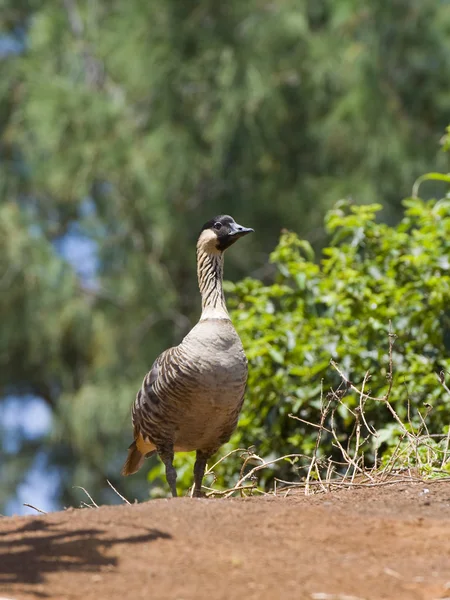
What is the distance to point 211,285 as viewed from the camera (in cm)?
623

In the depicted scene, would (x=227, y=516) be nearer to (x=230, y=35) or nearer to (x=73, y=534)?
(x=73, y=534)

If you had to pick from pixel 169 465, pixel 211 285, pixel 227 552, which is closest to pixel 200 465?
pixel 169 465

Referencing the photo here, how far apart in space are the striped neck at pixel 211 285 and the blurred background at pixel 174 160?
737 cm

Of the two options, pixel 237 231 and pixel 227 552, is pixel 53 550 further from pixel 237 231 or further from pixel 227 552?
pixel 237 231

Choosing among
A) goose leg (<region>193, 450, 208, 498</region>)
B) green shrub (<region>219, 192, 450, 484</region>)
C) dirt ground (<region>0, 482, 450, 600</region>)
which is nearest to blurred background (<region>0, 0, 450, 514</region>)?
green shrub (<region>219, 192, 450, 484</region>)

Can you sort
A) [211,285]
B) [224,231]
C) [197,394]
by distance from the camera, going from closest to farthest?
[197,394] → [211,285] → [224,231]

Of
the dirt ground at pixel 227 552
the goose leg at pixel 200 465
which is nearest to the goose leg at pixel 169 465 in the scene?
the goose leg at pixel 200 465

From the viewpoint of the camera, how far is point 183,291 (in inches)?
580

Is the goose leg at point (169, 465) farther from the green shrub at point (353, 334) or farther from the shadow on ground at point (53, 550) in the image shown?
the shadow on ground at point (53, 550)

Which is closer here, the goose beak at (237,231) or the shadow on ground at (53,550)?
the shadow on ground at (53,550)

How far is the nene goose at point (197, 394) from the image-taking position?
17.9 ft

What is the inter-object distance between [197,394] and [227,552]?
2.01 meters

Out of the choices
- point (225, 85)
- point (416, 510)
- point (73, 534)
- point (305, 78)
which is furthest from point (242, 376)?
point (305, 78)

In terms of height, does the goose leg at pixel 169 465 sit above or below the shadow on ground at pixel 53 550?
below
